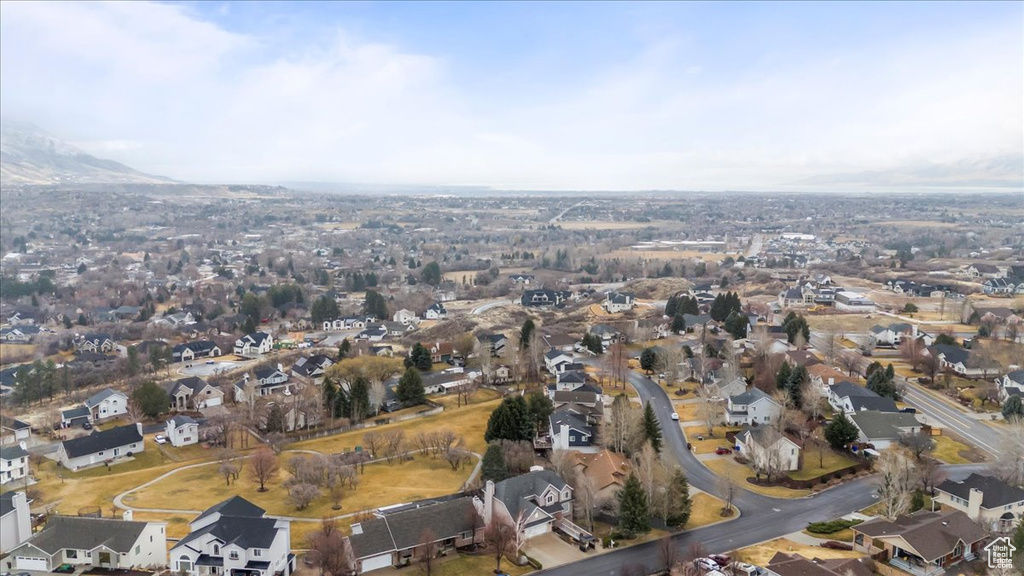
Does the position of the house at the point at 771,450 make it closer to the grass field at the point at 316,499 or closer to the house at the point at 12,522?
the grass field at the point at 316,499

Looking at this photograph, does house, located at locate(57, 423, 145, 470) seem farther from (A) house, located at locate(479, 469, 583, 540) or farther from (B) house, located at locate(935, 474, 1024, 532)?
(B) house, located at locate(935, 474, 1024, 532)

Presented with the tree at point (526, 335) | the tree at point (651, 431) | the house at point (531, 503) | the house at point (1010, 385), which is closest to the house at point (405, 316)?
the tree at point (526, 335)

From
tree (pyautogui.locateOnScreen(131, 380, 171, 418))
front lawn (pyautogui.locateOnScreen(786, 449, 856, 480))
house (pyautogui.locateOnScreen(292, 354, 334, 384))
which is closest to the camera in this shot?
front lawn (pyautogui.locateOnScreen(786, 449, 856, 480))

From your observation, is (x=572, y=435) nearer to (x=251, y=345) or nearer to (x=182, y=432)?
(x=182, y=432)

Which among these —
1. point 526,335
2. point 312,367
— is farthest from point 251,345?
point 526,335

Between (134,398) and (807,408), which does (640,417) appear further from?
(134,398)

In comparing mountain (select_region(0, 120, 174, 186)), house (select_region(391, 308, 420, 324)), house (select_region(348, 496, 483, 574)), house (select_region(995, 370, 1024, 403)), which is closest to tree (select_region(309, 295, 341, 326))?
house (select_region(391, 308, 420, 324))

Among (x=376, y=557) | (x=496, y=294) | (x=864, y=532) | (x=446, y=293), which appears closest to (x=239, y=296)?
(x=446, y=293)
